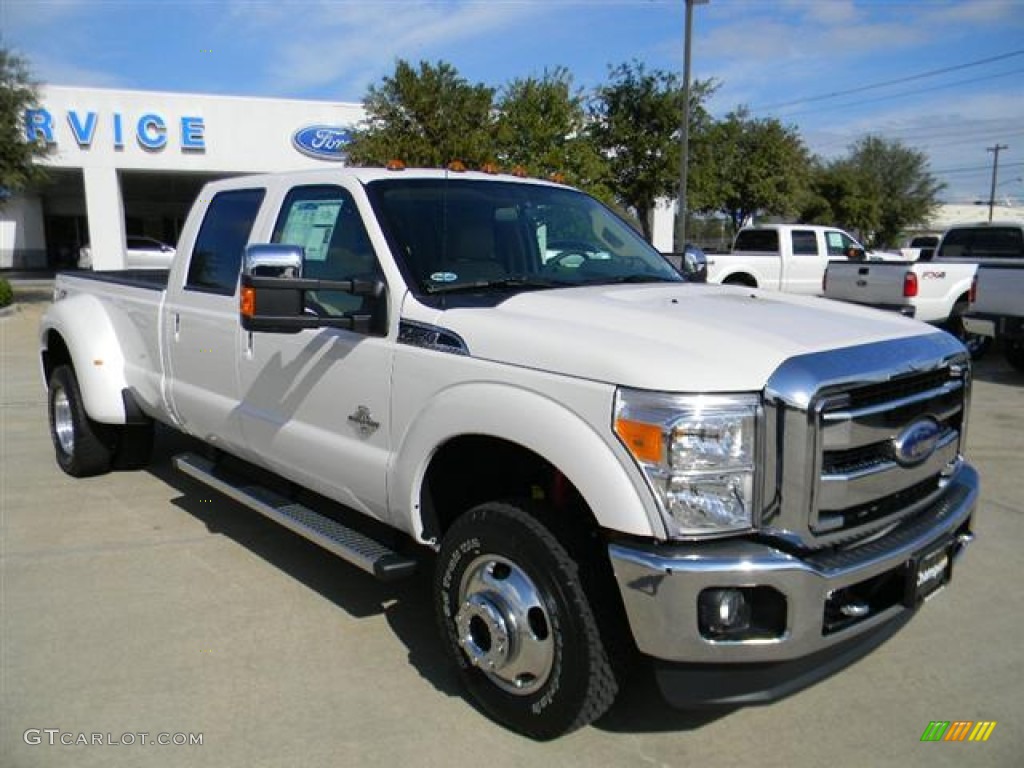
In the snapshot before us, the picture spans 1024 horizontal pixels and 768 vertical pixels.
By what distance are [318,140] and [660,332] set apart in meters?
28.6

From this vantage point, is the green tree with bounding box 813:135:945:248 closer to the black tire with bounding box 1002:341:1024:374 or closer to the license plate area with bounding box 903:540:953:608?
the black tire with bounding box 1002:341:1024:374

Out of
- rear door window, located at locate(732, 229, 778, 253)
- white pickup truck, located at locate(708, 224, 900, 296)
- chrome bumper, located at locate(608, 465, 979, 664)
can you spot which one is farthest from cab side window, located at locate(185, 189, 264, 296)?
rear door window, located at locate(732, 229, 778, 253)

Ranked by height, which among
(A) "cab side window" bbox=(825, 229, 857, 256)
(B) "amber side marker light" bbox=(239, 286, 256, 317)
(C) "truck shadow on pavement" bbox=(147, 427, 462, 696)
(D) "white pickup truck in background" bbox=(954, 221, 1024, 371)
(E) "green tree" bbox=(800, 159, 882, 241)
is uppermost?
(E) "green tree" bbox=(800, 159, 882, 241)

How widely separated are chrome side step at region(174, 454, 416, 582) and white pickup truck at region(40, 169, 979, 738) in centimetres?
2

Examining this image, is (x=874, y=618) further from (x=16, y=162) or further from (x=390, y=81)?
(x=16, y=162)

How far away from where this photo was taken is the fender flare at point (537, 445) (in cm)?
250

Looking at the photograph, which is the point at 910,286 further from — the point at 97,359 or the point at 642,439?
the point at 642,439

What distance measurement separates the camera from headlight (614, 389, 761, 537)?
96.5 inches

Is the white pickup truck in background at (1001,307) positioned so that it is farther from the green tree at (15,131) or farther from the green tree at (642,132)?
the green tree at (15,131)

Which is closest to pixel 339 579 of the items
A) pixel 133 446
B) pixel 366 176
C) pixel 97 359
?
pixel 366 176

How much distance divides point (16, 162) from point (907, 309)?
20574mm

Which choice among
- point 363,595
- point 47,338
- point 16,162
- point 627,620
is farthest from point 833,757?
point 16,162

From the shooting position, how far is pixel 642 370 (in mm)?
2510

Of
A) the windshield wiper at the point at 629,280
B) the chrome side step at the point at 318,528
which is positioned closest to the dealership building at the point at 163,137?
the chrome side step at the point at 318,528
